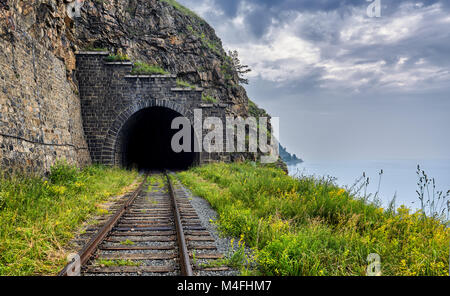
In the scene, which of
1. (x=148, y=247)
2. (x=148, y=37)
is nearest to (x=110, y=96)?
(x=148, y=37)

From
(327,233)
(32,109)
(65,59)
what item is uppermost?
(65,59)

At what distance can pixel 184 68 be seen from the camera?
2275cm

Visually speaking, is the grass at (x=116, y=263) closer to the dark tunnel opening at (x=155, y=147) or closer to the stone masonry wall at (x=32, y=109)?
the stone masonry wall at (x=32, y=109)

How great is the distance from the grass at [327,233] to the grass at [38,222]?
9.17ft

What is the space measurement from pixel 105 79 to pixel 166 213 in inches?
480

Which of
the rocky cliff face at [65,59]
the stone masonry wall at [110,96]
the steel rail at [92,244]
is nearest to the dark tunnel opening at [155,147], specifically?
the stone masonry wall at [110,96]

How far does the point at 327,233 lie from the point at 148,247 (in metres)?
2.93

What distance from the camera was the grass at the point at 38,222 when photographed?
11.9 ft

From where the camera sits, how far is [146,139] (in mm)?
27125

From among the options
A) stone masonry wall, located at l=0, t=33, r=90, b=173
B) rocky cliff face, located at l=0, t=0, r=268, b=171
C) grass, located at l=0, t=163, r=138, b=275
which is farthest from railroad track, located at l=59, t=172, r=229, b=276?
rocky cliff face, located at l=0, t=0, r=268, b=171

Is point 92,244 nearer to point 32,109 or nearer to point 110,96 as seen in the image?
point 32,109

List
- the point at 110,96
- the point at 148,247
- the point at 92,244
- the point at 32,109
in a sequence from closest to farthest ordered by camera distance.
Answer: the point at 92,244
the point at 148,247
the point at 32,109
the point at 110,96
